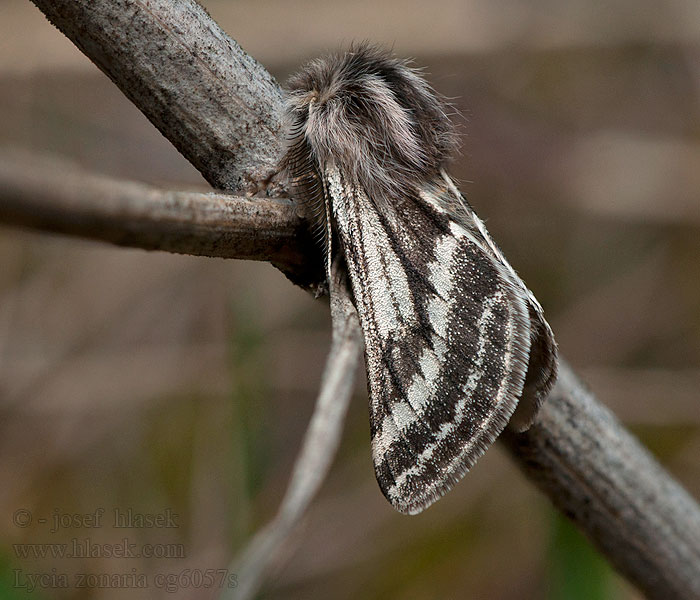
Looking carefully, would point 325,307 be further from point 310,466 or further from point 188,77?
point 310,466

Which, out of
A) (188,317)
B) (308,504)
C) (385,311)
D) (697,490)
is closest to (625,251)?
(697,490)

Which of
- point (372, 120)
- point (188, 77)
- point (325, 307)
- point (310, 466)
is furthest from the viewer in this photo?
point (325, 307)

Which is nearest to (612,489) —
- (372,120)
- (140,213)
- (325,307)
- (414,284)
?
(414,284)

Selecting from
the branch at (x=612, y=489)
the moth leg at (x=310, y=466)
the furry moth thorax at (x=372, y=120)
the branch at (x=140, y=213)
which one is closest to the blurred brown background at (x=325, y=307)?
the branch at (x=612, y=489)

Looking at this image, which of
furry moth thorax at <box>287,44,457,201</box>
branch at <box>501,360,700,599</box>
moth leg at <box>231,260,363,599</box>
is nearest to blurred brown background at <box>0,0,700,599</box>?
branch at <box>501,360,700,599</box>

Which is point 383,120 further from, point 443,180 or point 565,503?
point 565,503

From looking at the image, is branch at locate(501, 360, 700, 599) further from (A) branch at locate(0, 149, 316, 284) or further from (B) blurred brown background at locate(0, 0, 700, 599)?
(B) blurred brown background at locate(0, 0, 700, 599)
